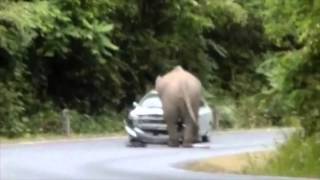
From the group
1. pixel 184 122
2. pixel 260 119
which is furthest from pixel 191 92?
pixel 260 119

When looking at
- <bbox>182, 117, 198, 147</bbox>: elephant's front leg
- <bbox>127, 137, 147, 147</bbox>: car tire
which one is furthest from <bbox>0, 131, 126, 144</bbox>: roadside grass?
<bbox>182, 117, 198, 147</bbox>: elephant's front leg

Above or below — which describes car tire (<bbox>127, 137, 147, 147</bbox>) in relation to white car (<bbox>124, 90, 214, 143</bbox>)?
below

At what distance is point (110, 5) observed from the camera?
44875 mm

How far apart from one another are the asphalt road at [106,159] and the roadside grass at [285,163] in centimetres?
79

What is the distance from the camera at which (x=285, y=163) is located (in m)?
25.6

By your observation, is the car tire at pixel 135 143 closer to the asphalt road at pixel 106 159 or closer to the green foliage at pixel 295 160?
the asphalt road at pixel 106 159

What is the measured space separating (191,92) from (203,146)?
220 cm

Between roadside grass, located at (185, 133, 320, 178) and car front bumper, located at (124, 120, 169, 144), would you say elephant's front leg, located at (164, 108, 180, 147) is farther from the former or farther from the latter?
roadside grass, located at (185, 133, 320, 178)

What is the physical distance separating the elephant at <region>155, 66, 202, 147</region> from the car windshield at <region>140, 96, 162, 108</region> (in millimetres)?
573

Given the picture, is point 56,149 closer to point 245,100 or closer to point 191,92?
point 191,92

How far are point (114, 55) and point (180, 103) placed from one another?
460 inches

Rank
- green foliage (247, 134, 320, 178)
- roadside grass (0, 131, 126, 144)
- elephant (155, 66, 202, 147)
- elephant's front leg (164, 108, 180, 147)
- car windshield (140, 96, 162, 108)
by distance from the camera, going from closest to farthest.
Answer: green foliage (247, 134, 320, 178)
elephant's front leg (164, 108, 180, 147)
elephant (155, 66, 202, 147)
car windshield (140, 96, 162, 108)
roadside grass (0, 131, 126, 144)

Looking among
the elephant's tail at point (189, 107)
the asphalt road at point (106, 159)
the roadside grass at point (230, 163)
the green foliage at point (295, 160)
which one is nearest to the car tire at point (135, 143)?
the asphalt road at point (106, 159)

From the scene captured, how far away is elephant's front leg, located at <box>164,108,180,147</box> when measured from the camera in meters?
34.6
